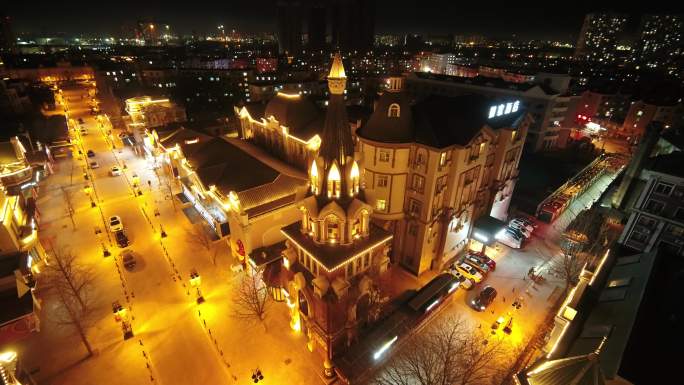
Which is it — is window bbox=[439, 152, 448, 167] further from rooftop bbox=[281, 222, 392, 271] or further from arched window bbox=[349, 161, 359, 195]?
arched window bbox=[349, 161, 359, 195]

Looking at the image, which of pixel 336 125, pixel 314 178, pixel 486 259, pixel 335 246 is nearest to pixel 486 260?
pixel 486 259

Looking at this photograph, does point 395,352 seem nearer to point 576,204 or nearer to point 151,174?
point 576,204

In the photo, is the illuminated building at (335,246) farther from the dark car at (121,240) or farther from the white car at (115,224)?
the white car at (115,224)

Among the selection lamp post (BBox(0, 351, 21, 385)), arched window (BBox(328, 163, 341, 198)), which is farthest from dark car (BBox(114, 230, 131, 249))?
arched window (BBox(328, 163, 341, 198))

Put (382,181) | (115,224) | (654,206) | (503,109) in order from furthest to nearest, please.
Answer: (115,224) < (503,109) < (654,206) < (382,181)

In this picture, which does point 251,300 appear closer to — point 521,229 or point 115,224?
point 115,224
